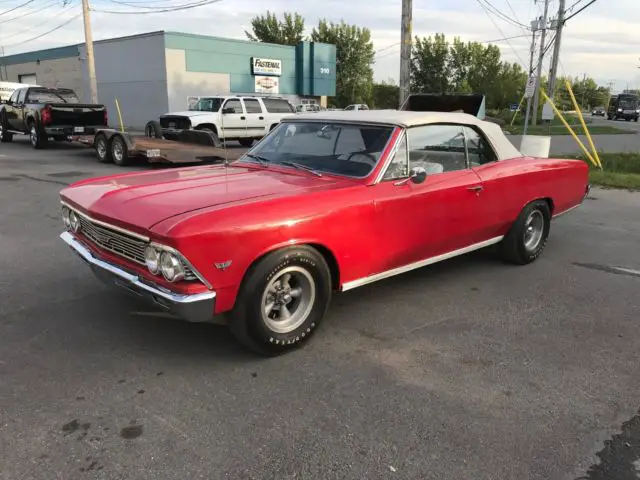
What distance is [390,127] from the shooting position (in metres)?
4.21

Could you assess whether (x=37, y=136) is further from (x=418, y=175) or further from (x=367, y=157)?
(x=418, y=175)

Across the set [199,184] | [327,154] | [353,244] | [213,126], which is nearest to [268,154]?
[327,154]

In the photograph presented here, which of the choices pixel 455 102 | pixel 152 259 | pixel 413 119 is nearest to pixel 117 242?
pixel 152 259

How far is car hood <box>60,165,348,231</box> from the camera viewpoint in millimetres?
3238

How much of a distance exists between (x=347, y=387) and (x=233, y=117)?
54.9 ft

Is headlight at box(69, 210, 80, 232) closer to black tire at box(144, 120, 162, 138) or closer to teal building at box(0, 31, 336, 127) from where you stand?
black tire at box(144, 120, 162, 138)

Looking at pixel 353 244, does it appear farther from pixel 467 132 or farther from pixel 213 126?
pixel 213 126

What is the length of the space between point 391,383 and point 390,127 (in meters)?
2.02

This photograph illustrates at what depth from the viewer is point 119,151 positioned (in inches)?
520

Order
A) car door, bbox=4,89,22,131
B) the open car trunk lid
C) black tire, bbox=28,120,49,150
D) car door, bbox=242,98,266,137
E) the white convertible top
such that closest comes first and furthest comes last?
the white convertible top, the open car trunk lid, black tire, bbox=28,120,49,150, car door, bbox=4,89,22,131, car door, bbox=242,98,266,137

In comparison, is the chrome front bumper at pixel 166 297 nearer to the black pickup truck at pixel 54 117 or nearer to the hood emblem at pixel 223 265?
the hood emblem at pixel 223 265

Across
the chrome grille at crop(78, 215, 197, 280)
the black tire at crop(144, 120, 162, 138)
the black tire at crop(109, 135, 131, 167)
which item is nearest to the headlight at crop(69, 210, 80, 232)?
the chrome grille at crop(78, 215, 197, 280)

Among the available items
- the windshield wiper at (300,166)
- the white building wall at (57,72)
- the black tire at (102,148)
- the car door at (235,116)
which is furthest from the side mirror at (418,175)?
the white building wall at (57,72)

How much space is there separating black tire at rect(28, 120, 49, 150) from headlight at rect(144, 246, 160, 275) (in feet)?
50.8
